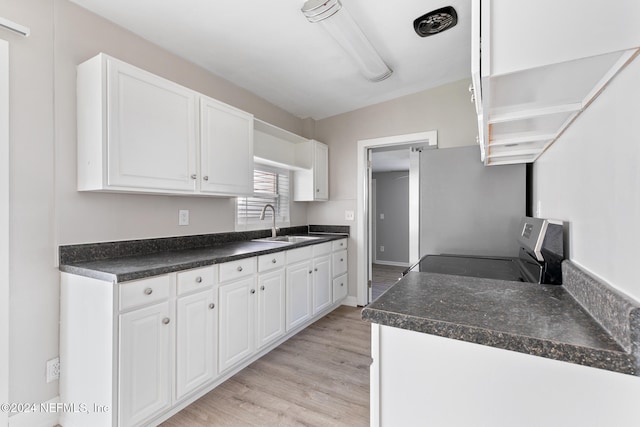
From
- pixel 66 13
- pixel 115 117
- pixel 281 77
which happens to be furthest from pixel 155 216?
pixel 281 77

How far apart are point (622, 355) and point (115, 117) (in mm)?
2197

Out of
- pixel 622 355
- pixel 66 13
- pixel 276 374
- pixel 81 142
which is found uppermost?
pixel 66 13

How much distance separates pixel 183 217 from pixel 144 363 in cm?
113

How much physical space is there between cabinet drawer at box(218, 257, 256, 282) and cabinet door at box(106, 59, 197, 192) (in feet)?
1.96

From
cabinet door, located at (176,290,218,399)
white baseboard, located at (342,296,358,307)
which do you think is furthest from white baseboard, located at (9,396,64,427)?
white baseboard, located at (342,296,358,307)

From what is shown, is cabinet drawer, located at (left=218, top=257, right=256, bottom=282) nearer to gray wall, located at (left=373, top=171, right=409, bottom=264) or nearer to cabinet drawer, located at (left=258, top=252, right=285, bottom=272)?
cabinet drawer, located at (left=258, top=252, right=285, bottom=272)

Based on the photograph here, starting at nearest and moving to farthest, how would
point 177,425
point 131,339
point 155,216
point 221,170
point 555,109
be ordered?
point 555,109
point 131,339
point 177,425
point 155,216
point 221,170

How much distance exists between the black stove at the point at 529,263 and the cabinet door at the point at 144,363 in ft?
4.66

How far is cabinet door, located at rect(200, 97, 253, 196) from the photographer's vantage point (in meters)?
2.14

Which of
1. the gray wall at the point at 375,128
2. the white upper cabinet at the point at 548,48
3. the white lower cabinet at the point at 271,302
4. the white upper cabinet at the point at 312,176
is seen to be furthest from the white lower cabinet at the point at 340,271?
the white upper cabinet at the point at 548,48

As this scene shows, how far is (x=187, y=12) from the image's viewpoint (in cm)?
185

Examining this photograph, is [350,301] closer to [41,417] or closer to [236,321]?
[236,321]

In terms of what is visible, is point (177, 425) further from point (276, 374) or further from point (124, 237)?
point (124, 237)

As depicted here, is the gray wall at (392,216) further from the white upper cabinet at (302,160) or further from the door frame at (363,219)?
the white upper cabinet at (302,160)
